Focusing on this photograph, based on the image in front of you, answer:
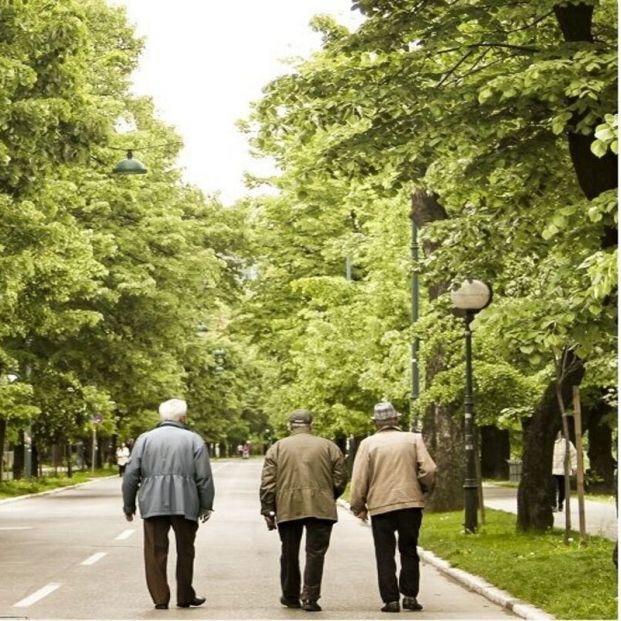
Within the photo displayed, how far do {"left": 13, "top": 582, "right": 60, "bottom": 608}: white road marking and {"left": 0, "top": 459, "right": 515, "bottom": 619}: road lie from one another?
0.04 ft

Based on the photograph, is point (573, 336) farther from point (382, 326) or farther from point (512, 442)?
point (512, 442)

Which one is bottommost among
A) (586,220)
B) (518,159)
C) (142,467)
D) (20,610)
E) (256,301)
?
(20,610)

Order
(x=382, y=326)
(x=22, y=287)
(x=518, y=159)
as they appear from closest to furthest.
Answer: (x=518, y=159), (x=22, y=287), (x=382, y=326)

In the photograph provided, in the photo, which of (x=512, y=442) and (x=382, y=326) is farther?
(x=512, y=442)

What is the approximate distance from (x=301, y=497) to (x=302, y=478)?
6.4 inches

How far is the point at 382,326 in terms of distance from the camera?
32219 millimetres

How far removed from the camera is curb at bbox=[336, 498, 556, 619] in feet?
38.6

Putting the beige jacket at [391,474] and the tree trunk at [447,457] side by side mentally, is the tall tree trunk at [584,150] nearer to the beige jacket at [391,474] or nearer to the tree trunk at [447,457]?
the beige jacket at [391,474]

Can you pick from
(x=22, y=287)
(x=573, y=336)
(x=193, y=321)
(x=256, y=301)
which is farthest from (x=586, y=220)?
(x=256, y=301)

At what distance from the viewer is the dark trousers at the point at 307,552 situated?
12359 millimetres

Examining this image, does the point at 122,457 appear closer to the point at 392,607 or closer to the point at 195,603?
the point at 195,603

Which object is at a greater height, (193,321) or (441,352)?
(193,321)

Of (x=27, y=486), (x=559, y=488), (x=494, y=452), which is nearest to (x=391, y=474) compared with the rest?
(x=559, y=488)

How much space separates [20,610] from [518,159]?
6.51 meters
